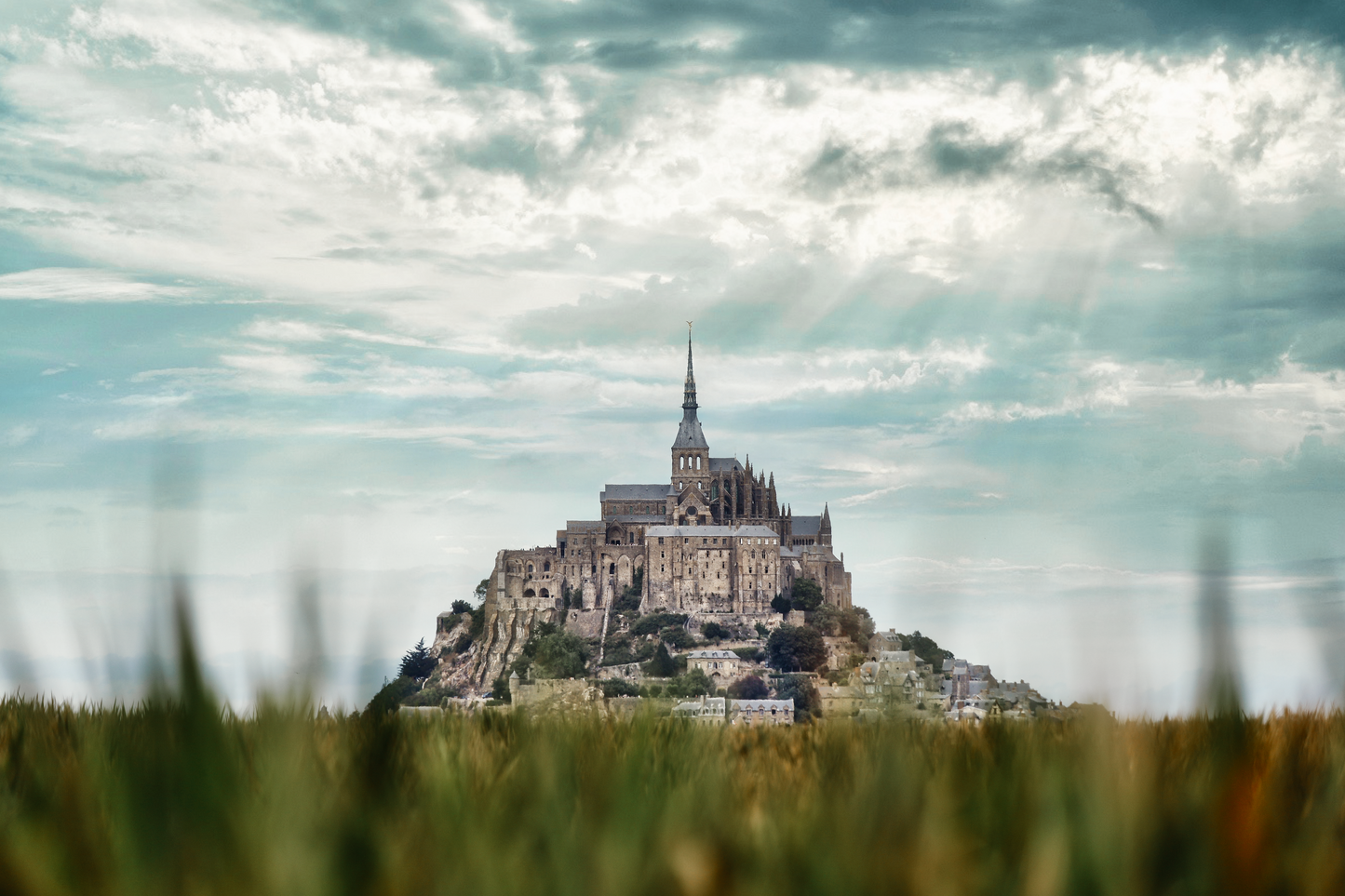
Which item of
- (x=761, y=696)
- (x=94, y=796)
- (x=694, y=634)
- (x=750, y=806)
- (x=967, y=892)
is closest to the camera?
(x=967, y=892)

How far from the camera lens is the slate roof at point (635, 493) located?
264ft

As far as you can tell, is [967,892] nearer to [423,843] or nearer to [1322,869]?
[1322,869]

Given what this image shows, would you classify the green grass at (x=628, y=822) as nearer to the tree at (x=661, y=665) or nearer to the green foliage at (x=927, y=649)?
the green foliage at (x=927, y=649)

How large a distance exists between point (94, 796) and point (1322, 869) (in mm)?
1361

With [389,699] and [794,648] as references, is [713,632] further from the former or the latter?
[389,699]

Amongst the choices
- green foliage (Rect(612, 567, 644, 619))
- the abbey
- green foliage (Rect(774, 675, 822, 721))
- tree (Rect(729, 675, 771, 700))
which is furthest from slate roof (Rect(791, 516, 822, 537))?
tree (Rect(729, 675, 771, 700))

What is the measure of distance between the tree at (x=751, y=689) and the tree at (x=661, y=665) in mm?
3305

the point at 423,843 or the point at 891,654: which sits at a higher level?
the point at 891,654

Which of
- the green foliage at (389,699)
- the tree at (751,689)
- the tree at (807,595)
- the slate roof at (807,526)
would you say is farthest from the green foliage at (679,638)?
the green foliage at (389,699)

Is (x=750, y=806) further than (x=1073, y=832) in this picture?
Yes

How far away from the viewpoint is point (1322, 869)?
3.65 ft

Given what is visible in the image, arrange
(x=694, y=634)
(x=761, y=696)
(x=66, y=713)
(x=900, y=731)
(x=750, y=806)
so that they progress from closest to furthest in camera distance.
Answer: (x=900, y=731) < (x=750, y=806) < (x=66, y=713) < (x=761, y=696) < (x=694, y=634)

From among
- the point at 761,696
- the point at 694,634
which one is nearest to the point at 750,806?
the point at 761,696

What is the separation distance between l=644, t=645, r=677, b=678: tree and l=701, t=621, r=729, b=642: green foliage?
2768mm
